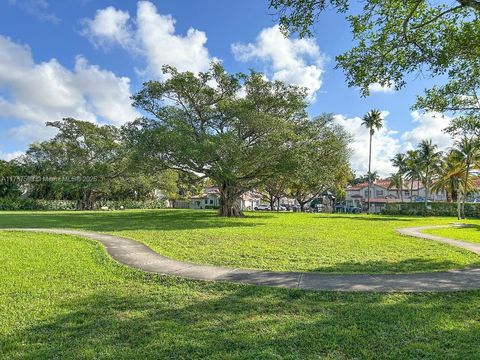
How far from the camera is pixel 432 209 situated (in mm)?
40031

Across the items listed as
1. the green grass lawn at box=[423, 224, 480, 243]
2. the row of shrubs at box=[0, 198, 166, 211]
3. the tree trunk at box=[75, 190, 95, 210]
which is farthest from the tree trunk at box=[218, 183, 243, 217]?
the tree trunk at box=[75, 190, 95, 210]

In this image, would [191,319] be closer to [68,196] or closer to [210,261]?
[210,261]

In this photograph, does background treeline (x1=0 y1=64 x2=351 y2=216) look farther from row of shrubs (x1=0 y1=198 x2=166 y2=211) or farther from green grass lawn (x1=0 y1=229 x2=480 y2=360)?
row of shrubs (x1=0 y1=198 x2=166 y2=211)

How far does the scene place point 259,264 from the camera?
27.3 ft

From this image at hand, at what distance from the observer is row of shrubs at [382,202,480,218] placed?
125 ft

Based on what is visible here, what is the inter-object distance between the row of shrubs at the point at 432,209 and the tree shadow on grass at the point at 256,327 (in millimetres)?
38023

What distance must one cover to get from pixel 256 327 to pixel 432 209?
4147 centimetres

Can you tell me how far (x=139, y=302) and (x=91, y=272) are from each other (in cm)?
250

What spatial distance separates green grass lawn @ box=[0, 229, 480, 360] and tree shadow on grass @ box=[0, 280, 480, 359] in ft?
0.04

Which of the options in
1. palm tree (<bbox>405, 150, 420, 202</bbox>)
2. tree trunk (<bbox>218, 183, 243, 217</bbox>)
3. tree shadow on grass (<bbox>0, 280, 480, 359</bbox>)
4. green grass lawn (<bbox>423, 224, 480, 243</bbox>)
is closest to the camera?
tree shadow on grass (<bbox>0, 280, 480, 359</bbox>)

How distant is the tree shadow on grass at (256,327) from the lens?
3.72 metres

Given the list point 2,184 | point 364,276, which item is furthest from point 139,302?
point 2,184

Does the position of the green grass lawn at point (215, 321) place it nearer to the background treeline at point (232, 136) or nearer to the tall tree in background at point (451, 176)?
the background treeline at point (232, 136)

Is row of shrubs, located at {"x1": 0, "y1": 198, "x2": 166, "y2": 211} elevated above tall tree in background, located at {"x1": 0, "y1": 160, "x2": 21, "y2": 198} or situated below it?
below
